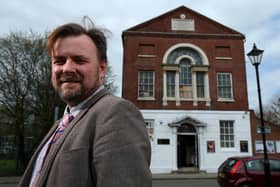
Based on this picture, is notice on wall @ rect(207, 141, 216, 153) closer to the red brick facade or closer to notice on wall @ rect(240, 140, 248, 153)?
notice on wall @ rect(240, 140, 248, 153)

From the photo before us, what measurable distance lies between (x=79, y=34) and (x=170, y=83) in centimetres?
1861

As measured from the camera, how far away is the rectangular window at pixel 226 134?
1908 cm

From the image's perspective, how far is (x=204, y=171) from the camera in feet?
59.9

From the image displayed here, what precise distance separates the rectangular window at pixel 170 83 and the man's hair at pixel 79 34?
18.2 metres

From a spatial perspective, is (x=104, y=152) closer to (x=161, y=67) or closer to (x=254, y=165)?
(x=254, y=165)

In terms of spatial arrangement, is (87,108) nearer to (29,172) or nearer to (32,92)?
(29,172)

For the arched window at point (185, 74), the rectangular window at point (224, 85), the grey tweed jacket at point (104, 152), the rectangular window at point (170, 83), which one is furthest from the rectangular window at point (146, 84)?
the grey tweed jacket at point (104, 152)

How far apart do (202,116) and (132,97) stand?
5.50 meters

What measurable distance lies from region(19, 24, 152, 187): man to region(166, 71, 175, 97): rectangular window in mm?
18362

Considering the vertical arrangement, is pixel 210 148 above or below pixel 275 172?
above

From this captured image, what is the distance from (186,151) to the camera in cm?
1938

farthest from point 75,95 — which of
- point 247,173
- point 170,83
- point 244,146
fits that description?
point 244,146

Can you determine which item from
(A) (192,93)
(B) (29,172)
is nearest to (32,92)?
(A) (192,93)

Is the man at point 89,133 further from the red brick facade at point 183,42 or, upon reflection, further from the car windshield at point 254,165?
the red brick facade at point 183,42
